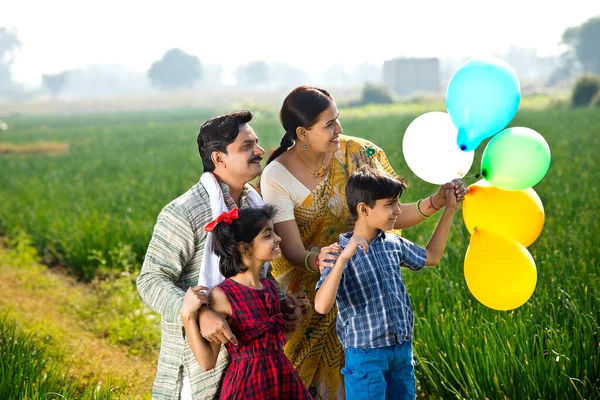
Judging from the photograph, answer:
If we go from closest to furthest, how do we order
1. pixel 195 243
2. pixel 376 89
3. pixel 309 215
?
1. pixel 195 243
2. pixel 309 215
3. pixel 376 89

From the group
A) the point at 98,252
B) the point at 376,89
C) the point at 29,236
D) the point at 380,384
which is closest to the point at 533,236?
the point at 380,384

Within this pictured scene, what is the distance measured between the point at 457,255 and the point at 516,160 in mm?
2403

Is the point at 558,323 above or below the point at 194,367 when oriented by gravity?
below

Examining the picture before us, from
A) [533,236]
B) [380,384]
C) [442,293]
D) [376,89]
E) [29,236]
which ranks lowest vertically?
[376,89]

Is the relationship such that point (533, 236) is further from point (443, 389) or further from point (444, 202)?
point (443, 389)

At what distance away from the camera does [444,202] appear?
2633 mm

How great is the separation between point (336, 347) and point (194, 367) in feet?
2.47

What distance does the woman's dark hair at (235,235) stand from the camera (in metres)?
2.34

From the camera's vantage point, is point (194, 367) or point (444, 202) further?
point (444, 202)

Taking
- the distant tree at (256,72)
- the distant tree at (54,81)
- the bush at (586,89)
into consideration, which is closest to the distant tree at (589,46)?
the distant tree at (256,72)

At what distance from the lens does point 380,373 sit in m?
2.35

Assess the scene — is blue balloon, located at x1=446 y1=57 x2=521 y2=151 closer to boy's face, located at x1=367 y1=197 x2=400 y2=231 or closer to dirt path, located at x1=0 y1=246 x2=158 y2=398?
boy's face, located at x1=367 y1=197 x2=400 y2=231

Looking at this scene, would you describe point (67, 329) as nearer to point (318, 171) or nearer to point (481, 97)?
point (318, 171)

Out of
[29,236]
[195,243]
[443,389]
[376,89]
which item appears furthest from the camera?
[376,89]
